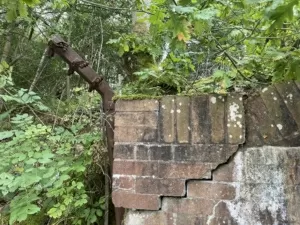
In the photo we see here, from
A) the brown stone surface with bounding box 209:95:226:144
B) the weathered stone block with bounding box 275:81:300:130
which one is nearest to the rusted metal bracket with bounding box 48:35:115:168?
the brown stone surface with bounding box 209:95:226:144

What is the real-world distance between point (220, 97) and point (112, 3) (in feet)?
12.3

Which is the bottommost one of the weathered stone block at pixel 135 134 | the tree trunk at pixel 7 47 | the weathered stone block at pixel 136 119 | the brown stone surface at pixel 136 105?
the weathered stone block at pixel 135 134

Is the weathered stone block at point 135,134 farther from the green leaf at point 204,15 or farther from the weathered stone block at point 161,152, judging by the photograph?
the green leaf at point 204,15

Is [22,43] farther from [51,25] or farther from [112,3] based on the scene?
[112,3]

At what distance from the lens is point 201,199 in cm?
149

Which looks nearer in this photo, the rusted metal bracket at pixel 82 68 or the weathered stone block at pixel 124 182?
the weathered stone block at pixel 124 182

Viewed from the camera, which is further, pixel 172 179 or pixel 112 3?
pixel 112 3

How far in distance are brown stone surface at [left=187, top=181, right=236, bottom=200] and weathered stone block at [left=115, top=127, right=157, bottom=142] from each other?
269 mm

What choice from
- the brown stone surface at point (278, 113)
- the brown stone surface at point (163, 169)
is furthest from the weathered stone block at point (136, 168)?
the brown stone surface at point (278, 113)

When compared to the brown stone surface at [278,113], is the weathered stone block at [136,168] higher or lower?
lower

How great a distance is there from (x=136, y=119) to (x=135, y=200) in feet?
1.22

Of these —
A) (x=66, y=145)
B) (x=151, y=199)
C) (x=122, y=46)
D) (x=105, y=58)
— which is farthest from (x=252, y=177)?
(x=105, y=58)

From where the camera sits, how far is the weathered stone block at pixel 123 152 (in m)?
1.59

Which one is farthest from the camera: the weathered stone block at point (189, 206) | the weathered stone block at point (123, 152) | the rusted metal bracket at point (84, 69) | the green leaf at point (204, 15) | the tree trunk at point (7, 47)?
the tree trunk at point (7, 47)
